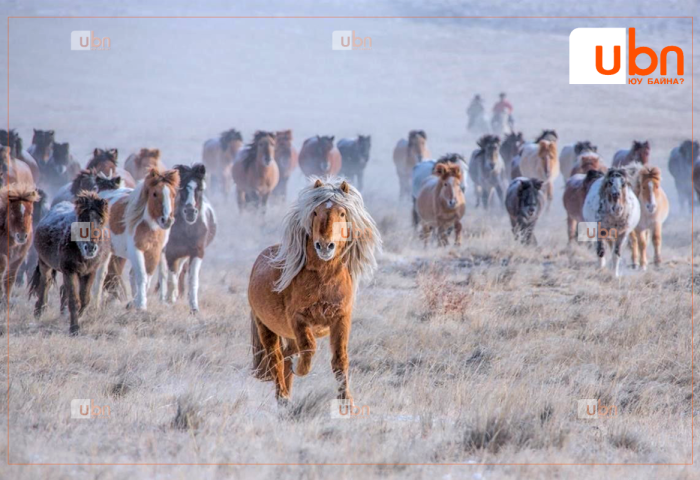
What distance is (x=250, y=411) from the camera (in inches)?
242

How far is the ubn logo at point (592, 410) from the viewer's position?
671cm

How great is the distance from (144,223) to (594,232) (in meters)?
7.00

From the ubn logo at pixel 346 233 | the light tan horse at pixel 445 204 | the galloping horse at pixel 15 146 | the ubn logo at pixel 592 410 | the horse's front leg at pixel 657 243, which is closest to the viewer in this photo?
the ubn logo at pixel 346 233

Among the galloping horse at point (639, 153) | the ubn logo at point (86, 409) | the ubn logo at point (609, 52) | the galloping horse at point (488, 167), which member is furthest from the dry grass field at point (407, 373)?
the ubn logo at point (609, 52)

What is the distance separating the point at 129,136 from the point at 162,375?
33.2m

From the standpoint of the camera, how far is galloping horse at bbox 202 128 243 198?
24.1m

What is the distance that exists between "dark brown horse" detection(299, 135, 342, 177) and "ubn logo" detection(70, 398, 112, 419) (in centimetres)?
1772

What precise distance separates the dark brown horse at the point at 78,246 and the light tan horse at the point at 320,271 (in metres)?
3.96

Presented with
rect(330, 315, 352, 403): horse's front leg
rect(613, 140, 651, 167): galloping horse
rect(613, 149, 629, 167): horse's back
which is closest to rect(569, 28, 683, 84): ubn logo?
rect(613, 140, 651, 167): galloping horse

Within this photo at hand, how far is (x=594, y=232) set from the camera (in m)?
13.3

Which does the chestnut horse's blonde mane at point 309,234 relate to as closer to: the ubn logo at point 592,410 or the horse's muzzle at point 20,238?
the ubn logo at point 592,410

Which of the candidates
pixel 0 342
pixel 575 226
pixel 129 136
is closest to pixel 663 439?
pixel 0 342

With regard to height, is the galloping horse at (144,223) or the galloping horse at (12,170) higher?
the galloping horse at (12,170)

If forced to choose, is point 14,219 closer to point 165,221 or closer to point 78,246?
point 78,246
